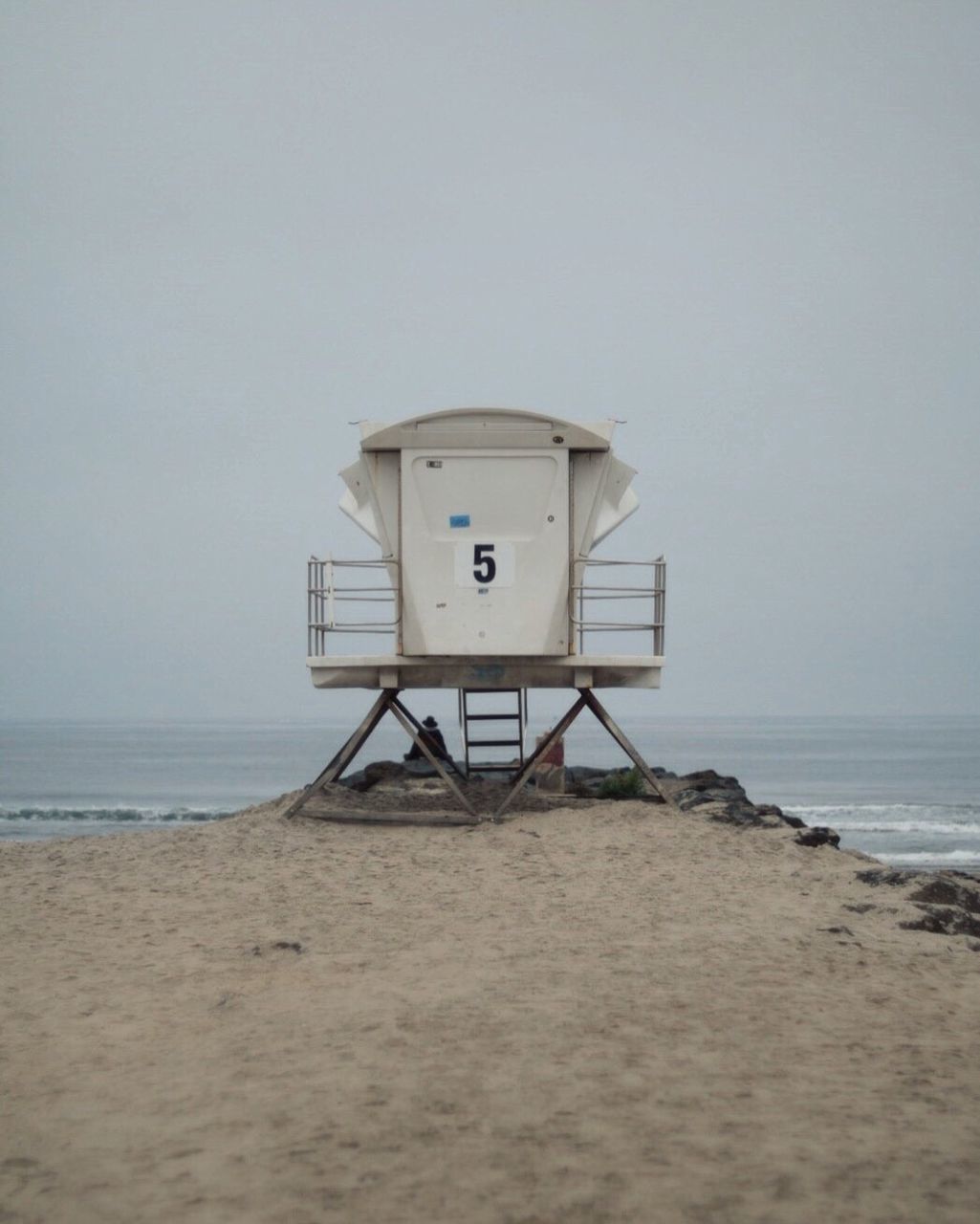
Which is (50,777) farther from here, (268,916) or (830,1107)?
(830,1107)

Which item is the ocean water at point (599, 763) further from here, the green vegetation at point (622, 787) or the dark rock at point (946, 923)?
the dark rock at point (946, 923)

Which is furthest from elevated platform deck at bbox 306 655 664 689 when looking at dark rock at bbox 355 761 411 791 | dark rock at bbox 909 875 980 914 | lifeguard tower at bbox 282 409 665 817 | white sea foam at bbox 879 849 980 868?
white sea foam at bbox 879 849 980 868

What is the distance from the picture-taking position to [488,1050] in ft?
21.8

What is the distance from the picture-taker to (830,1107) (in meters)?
5.88

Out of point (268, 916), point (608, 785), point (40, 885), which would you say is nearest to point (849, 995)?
point (268, 916)

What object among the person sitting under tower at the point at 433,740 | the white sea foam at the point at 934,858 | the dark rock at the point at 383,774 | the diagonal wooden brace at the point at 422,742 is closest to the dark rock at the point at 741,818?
the diagonal wooden brace at the point at 422,742

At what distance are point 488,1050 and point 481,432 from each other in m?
10.4

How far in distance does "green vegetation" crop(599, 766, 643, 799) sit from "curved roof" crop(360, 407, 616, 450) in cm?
545

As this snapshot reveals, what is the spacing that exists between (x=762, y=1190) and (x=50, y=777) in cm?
5612

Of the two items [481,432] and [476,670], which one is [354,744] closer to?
[476,670]

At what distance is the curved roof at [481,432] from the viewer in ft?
52.9

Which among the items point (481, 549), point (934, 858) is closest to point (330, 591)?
point (481, 549)

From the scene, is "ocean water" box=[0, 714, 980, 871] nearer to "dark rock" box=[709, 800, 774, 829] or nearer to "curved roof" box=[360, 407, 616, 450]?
"dark rock" box=[709, 800, 774, 829]

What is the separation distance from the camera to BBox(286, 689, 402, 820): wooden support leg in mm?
16719
